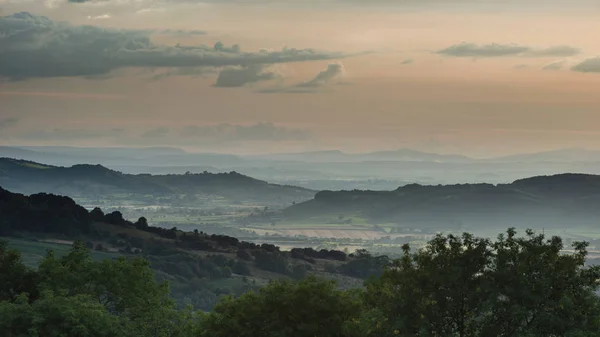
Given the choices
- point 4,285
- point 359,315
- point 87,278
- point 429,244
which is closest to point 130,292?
point 87,278

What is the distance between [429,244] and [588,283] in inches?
541

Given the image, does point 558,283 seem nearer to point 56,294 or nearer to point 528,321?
point 528,321

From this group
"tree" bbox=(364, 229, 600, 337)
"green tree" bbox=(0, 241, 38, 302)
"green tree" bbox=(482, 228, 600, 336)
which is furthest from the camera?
"green tree" bbox=(0, 241, 38, 302)

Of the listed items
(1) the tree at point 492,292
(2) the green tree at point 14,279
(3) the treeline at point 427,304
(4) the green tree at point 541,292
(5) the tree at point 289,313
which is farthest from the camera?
(2) the green tree at point 14,279

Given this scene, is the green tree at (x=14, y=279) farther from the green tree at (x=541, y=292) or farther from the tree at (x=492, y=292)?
the green tree at (x=541, y=292)

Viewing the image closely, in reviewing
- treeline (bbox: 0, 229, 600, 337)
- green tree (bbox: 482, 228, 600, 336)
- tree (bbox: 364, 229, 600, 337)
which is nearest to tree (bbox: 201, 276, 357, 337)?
treeline (bbox: 0, 229, 600, 337)

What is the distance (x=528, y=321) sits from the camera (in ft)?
243

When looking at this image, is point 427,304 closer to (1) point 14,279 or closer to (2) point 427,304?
(2) point 427,304

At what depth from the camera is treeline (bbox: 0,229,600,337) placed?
2928 inches

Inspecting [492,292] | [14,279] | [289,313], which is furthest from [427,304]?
[14,279]

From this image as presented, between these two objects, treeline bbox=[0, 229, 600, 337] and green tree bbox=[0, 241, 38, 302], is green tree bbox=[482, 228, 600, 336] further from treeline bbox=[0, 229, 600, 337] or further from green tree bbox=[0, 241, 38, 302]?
green tree bbox=[0, 241, 38, 302]

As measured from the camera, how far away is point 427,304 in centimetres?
7781

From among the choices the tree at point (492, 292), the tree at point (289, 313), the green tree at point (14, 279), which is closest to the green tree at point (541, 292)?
→ the tree at point (492, 292)

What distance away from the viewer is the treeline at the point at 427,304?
244 feet
